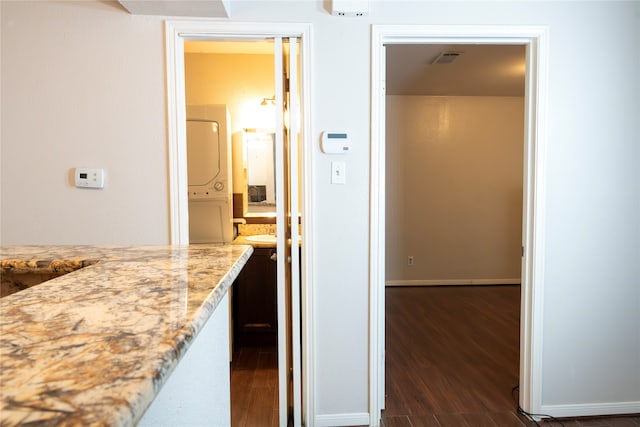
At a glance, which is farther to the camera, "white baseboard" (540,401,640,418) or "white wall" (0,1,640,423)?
"white baseboard" (540,401,640,418)

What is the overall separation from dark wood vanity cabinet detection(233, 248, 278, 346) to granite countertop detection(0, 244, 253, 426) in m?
1.92

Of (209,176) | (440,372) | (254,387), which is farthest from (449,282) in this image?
(209,176)

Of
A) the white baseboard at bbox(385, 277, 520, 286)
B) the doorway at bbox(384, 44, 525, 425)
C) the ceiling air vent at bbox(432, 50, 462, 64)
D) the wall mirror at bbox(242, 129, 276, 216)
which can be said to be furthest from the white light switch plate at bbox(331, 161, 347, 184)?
the white baseboard at bbox(385, 277, 520, 286)

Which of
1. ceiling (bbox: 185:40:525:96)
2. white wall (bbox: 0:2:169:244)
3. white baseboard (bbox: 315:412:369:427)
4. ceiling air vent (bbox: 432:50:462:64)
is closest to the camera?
white wall (bbox: 0:2:169:244)

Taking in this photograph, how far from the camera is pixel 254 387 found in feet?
7.82

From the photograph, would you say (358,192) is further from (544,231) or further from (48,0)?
(48,0)

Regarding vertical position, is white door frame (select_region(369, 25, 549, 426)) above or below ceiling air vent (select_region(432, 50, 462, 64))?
below

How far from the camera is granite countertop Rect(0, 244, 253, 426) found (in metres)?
0.34

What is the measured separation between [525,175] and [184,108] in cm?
181

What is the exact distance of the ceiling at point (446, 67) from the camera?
307 cm

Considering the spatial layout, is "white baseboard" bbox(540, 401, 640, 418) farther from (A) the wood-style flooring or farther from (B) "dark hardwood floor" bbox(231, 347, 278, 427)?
(B) "dark hardwood floor" bbox(231, 347, 278, 427)

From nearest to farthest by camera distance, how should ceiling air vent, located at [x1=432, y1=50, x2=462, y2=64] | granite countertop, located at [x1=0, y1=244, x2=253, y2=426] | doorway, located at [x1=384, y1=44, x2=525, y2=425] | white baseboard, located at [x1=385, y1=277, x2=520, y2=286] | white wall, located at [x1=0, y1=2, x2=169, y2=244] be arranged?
granite countertop, located at [x1=0, y1=244, x2=253, y2=426]
white wall, located at [x1=0, y1=2, x2=169, y2=244]
ceiling air vent, located at [x1=432, y1=50, x2=462, y2=64]
doorway, located at [x1=384, y1=44, x2=525, y2=425]
white baseboard, located at [x1=385, y1=277, x2=520, y2=286]

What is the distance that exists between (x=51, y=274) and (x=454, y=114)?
4667mm

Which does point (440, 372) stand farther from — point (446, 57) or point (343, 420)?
point (446, 57)
